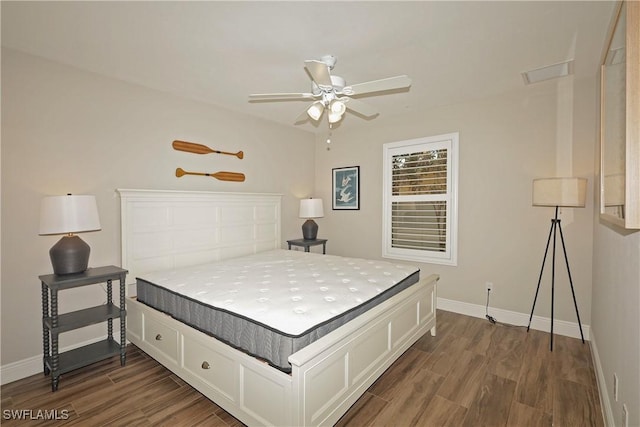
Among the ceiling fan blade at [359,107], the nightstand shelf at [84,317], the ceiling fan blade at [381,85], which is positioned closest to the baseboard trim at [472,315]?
the nightstand shelf at [84,317]

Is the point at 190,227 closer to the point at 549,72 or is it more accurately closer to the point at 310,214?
the point at 310,214

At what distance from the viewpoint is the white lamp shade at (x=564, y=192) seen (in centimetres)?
275

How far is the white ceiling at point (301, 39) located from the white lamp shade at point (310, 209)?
2.01m

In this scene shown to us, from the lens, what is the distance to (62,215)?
2344mm

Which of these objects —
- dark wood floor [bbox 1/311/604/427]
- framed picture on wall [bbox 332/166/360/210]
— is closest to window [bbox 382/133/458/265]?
framed picture on wall [bbox 332/166/360/210]

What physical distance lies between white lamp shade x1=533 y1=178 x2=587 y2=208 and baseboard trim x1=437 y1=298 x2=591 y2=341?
1326 mm

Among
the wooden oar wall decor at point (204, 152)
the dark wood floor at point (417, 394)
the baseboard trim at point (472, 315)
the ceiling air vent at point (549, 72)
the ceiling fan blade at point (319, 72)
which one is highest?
the ceiling air vent at point (549, 72)

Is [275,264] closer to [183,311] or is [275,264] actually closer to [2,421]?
[183,311]

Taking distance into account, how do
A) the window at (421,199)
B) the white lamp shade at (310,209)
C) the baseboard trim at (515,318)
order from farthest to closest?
the white lamp shade at (310,209)
the window at (421,199)
the baseboard trim at (515,318)

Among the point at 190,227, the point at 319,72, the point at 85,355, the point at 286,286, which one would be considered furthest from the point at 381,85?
the point at 85,355

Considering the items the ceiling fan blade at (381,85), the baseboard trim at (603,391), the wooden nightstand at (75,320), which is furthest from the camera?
the wooden nightstand at (75,320)

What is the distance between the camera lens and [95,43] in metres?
2.36

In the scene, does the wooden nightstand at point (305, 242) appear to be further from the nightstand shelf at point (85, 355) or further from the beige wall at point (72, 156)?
the nightstand shelf at point (85, 355)

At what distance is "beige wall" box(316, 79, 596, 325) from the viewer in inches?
122
